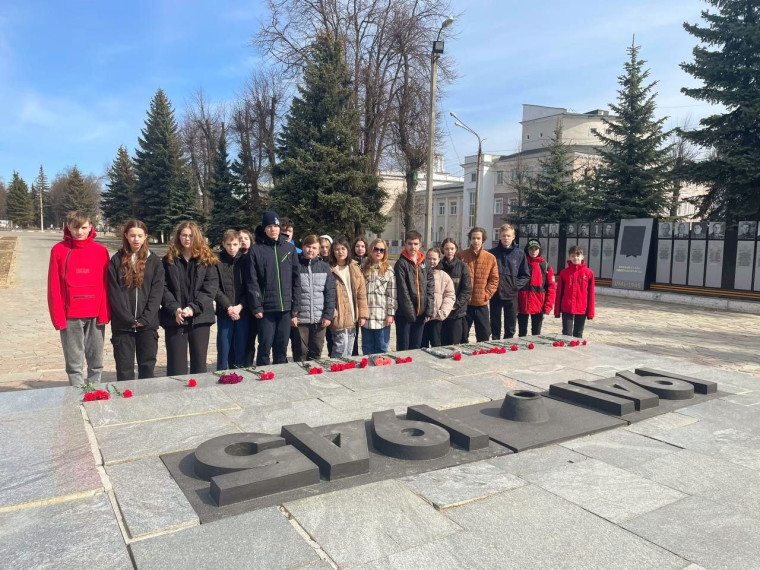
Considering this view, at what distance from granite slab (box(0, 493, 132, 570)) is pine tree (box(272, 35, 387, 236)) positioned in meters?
19.8

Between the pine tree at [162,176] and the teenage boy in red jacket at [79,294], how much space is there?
3471cm

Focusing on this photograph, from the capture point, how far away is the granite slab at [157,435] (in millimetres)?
3039

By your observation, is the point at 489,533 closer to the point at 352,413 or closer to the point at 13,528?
the point at 352,413

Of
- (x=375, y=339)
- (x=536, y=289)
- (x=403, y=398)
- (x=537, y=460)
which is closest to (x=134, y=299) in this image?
(x=403, y=398)

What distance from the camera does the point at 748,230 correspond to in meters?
15.0

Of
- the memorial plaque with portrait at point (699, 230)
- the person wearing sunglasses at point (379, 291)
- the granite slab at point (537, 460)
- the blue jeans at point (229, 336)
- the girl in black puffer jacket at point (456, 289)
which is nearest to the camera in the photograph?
the granite slab at point (537, 460)

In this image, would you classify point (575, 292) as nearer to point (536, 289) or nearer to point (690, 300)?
point (536, 289)

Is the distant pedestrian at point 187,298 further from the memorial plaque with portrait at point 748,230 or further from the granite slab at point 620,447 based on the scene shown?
the memorial plaque with portrait at point 748,230

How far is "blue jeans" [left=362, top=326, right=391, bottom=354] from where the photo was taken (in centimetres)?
630

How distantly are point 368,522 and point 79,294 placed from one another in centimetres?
346

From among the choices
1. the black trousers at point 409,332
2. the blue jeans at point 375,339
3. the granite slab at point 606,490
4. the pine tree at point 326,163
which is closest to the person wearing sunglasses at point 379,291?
the blue jeans at point 375,339

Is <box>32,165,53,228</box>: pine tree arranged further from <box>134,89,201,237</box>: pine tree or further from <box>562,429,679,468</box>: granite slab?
<box>562,429,679,468</box>: granite slab

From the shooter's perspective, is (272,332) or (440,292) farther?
(440,292)

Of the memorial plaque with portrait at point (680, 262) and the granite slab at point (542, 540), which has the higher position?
the memorial plaque with portrait at point (680, 262)
